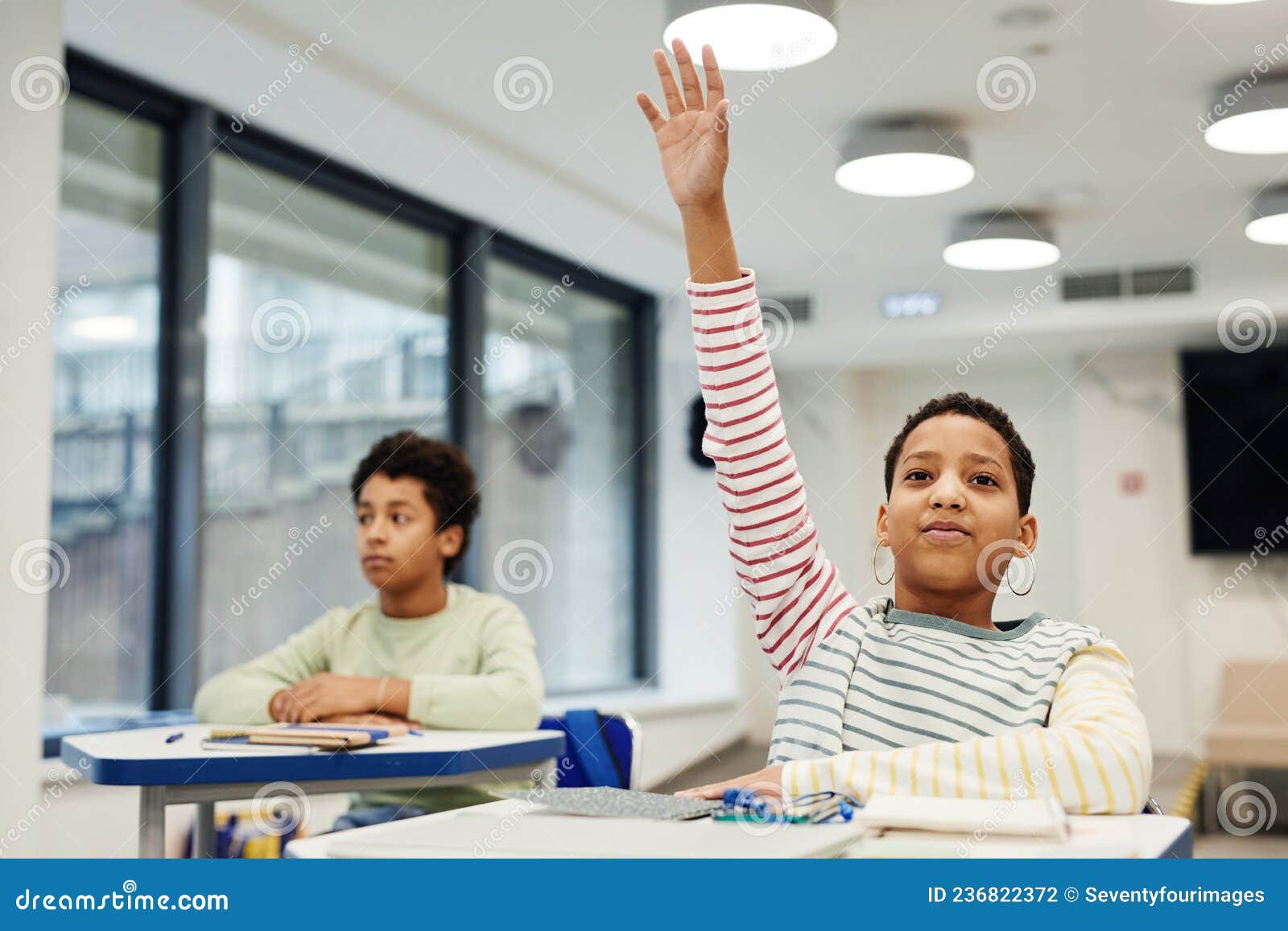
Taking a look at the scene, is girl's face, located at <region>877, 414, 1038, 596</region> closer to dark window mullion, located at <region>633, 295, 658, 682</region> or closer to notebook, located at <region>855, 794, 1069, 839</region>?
notebook, located at <region>855, 794, 1069, 839</region>

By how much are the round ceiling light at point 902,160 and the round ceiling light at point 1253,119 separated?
814 millimetres

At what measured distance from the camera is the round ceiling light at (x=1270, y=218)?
5.04 meters

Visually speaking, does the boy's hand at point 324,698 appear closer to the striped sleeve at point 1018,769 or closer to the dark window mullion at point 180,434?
the striped sleeve at point 1018,769

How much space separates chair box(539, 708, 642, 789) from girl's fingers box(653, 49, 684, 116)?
4.07 ft

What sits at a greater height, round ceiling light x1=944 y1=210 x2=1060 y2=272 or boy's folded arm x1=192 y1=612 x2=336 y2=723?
round ceiling light x1=944 y1=210 x2=1060 y2=272

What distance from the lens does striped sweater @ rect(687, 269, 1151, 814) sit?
1058 mm

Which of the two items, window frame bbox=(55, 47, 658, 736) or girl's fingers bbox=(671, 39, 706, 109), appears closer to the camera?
girl's fingers bbox=(671, 39, 706, 109)

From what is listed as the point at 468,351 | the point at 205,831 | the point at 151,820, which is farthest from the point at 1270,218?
the point at 151,820

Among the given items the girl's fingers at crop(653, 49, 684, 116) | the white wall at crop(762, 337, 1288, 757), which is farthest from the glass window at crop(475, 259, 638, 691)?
the girl's fingers at crop(653, 49, 684, 116)

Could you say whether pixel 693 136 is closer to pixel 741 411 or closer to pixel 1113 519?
pixel 741 411

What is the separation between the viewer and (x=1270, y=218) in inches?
198

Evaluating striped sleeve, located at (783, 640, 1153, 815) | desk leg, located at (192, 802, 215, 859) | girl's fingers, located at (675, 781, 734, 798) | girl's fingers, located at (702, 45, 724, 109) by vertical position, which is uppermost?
girl's fingers, located at (702, 45, 724, 109)

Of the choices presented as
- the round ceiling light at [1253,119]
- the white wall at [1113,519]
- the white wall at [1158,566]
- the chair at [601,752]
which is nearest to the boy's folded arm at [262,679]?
the chair at [601,752]
